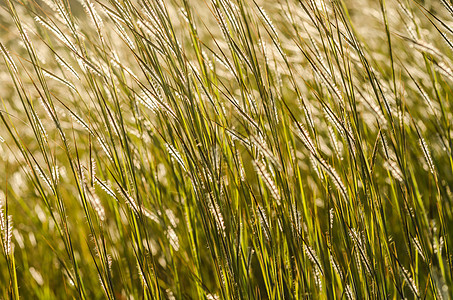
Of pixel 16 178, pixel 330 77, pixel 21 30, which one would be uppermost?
pixel 16 178

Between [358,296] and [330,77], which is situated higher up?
[330,77]

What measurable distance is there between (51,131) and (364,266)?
2644 mm

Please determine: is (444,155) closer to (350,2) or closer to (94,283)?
(350,2)

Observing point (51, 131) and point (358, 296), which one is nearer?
point (358, 296)

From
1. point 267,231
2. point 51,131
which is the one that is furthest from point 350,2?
point 51,131

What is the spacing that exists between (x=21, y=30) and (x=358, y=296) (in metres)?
0.94

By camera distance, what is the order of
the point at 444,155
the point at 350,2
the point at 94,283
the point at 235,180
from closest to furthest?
the point at 235,180 < the point at 94,283 < the point at 444,155 < the point at 350,2

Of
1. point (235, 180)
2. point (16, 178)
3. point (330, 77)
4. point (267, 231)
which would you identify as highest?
point (16, 178)

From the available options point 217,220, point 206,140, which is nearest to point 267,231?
point 217,220

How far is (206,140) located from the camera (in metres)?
0.75

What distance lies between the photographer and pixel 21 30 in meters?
0.73

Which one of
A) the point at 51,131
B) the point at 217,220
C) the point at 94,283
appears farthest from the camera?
the point at 51,131

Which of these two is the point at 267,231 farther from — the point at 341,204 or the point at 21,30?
the point at 21,30

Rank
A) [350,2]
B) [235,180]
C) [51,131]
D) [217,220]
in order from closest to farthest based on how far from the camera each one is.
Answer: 1. [217,220]
2. [235,180]
3. [350,2]
4. [51,131]
